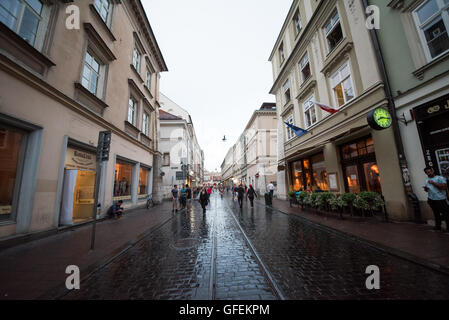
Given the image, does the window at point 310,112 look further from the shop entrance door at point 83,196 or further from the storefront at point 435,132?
the shop entrance door at point 83,196

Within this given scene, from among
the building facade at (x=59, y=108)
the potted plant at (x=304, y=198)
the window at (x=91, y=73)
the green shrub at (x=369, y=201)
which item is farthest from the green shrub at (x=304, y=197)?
the window at (x=91, y=73)

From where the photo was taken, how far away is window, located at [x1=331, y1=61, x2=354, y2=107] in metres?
9.67

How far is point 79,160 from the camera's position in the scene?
7.94 m

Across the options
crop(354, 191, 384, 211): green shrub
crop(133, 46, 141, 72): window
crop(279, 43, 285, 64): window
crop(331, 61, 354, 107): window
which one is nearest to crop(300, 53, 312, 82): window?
crop(331, 61, 354, 107): window

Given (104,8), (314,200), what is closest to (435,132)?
(314,200)

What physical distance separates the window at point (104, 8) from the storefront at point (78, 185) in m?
7.59

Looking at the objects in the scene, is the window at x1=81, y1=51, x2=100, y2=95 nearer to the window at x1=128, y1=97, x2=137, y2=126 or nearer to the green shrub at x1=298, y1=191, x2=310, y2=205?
the window at x1=128, y1=97, x2=137, y2=126

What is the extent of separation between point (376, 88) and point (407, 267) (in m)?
7.78

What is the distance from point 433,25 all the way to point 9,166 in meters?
15.0

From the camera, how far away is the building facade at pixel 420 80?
6.05 metres

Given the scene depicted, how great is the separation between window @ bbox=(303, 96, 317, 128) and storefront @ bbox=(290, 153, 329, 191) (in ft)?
8.25

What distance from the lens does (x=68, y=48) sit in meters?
6.93
